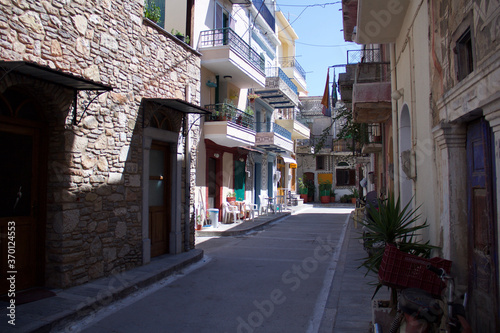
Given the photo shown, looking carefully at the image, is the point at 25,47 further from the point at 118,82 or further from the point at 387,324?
the point at 387,324

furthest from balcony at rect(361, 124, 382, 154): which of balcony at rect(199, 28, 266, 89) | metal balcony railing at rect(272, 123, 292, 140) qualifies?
metal balcony railing at rect(272, 123, 292, 140)

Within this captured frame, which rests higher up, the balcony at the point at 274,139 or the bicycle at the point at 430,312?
the balcony at the point at 274,139

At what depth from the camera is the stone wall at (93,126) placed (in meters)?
5.54

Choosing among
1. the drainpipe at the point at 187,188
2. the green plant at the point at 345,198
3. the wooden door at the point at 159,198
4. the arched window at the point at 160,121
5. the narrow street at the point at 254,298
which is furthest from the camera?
the green plant at the point at 345,198

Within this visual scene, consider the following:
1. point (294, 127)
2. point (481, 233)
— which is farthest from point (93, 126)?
point (294, 127)

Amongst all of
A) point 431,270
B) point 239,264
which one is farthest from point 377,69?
point 431,270

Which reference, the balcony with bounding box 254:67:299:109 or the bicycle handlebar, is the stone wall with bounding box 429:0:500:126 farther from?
the balcony with bounding box 254:67:299:109

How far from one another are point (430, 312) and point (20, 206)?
17.5 ft

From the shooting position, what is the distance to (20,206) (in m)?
5.55

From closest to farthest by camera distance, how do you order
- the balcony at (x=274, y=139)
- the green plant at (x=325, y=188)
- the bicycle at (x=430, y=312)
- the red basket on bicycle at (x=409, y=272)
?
1. the bicycle at (x=430, y=312)
2. the red basket on bicycle at (x=409, y=272)
3. the balcony at (x=274, y=139)
4. the green plant at (x=325, y=188)

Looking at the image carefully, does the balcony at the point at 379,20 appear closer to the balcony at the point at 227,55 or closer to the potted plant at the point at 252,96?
the balcony at the point at 227,55

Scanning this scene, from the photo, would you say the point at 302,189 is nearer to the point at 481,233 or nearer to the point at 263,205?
the point at 263,205

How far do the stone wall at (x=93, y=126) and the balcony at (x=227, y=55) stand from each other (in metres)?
6.39

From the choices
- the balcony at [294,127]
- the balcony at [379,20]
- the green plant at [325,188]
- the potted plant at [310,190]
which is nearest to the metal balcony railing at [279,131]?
the balcony at [294,127]
